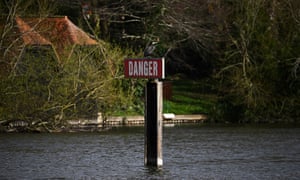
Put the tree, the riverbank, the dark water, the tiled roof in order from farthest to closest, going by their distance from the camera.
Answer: the tree → the tiled roof → the riverbank → the dark water

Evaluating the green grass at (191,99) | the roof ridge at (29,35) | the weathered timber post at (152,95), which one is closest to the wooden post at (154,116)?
the weathered timber post at (152,95)

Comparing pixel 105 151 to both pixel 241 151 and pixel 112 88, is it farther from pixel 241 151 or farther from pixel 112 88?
pixel 112 88

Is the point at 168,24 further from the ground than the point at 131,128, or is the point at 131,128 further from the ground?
the point at 168,24

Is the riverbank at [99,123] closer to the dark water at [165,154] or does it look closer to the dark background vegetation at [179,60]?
the dark background vegetation at [179,60]

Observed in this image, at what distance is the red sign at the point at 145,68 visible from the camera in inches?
1180

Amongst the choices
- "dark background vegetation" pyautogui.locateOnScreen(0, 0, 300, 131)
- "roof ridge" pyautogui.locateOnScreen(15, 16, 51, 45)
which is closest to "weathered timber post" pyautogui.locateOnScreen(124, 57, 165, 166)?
"dark background vegetation" pyautogui.locateOnScreen(0, 0, 300, 131)

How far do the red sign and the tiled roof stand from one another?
1556 centimetres

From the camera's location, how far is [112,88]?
1858 inches

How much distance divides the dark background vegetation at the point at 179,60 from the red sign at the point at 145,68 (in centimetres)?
1503

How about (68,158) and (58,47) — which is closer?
(68,158)

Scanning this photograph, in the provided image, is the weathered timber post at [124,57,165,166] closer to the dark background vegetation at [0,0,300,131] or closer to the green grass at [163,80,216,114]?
the dark background vegetation at [0,0,300,131]

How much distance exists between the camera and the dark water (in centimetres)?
3139

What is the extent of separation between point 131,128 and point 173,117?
406 centimetres

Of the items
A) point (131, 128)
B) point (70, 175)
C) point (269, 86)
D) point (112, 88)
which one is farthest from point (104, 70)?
point (70, 175)
